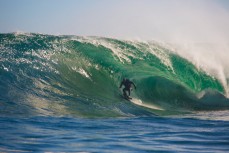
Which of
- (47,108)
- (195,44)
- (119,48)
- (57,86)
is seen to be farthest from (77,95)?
(195,44)

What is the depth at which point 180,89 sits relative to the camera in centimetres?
1571

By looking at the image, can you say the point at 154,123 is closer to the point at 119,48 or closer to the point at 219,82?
the point at 119,48

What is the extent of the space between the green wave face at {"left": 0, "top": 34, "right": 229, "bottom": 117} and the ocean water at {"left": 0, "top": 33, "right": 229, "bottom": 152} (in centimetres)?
3

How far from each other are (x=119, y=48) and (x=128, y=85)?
17.0 feet

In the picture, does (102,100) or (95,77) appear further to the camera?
(95,77)

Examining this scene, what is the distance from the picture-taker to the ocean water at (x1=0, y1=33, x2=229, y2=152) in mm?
6523

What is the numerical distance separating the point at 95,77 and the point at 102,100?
7.81 feet

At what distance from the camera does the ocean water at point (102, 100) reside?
6523 mm

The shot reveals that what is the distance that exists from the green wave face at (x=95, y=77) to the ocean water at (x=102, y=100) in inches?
1.1

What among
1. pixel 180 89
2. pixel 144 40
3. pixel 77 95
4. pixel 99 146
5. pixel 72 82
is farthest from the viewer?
pixel 144 40

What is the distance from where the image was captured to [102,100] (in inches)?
472

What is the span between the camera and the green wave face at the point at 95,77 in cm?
1104

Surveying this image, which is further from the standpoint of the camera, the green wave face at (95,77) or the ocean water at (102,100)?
the green wave face at (95,77)

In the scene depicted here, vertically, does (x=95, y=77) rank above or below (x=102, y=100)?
above
